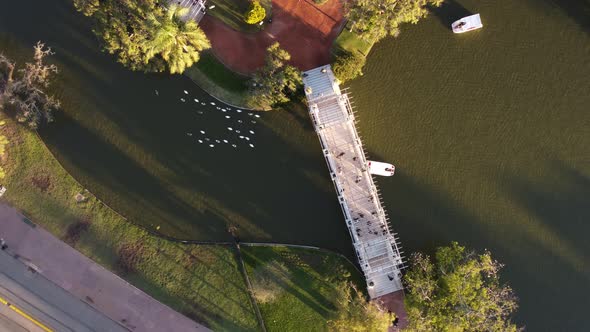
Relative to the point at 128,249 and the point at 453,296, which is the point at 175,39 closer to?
the point at 128,249

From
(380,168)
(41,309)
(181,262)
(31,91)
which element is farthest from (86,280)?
(380,168)

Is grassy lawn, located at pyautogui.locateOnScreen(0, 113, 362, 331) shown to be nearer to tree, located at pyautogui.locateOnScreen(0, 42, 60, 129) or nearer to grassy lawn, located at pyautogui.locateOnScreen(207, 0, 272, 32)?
tree, located at pyautogui.locateOnScreen(0, 42, 60, 129)

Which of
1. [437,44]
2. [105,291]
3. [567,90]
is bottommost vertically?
[105,291]

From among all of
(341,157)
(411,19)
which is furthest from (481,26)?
(341,157)

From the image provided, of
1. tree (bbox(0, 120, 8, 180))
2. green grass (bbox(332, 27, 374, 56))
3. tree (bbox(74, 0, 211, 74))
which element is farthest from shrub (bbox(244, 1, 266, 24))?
tree (bbox(0, 120, 8, 180))

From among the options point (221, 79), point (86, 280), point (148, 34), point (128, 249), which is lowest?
point (86, 280)

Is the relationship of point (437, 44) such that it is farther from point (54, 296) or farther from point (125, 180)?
point (54, 296)
